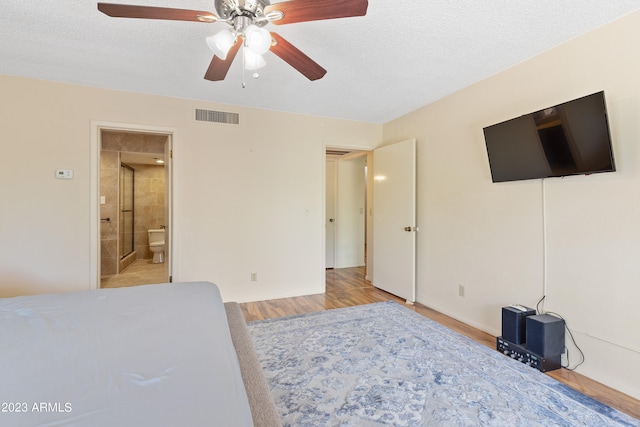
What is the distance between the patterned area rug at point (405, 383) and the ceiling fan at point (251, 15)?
205cm

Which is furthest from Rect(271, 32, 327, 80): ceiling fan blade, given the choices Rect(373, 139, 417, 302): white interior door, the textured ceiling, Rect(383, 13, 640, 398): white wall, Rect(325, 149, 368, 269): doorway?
Rect(325, 149, 368, 269): doorway

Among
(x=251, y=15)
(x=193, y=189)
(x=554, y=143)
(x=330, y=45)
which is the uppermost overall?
(x=330, y=45)

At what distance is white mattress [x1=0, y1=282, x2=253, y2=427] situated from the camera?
776mm

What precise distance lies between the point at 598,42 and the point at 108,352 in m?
3.33

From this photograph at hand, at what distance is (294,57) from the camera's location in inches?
70.1

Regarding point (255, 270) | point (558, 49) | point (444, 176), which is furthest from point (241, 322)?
point (558, 49)

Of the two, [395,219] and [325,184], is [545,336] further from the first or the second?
[325,184]

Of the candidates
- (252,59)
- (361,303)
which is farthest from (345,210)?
(252,59)

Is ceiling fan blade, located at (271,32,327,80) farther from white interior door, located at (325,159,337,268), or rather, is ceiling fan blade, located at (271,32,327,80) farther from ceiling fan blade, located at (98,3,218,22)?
white interior door, located at (325,159,337,268)

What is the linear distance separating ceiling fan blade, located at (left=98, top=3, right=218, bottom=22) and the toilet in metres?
5.32

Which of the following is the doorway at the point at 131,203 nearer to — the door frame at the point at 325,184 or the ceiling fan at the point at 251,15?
the door frame at the point at 325,184

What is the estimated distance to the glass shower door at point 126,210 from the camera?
5.53 metres

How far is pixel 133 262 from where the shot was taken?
604cm

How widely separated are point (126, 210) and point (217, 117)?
3.74 meters
